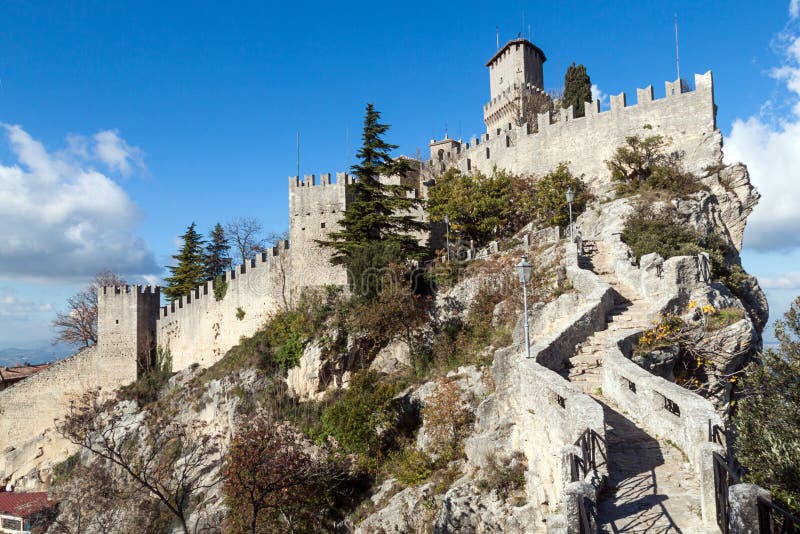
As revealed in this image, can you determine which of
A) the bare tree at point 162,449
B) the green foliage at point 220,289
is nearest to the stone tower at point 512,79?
the green foliage at point 220,289

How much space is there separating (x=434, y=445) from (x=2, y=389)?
115 feet

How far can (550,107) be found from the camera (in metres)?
42.2

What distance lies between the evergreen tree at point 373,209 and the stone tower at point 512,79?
→ 19.4m

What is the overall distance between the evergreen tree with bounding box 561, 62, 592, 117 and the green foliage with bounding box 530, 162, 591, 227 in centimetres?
1414

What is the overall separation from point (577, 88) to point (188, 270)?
3333 cm

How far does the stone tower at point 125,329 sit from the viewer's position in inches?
1308

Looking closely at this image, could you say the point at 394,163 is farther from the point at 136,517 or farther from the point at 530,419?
the point at 136,517

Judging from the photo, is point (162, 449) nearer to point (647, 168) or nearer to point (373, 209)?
point (373, 209)

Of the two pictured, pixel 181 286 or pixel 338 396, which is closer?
pixel 338 396

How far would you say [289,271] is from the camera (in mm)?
27141

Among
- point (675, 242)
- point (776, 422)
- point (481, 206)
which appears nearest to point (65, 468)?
point (481, 206)

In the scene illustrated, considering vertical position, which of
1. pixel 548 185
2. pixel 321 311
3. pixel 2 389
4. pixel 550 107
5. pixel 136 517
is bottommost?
pixel 136 517

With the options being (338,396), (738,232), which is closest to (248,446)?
(338,396)

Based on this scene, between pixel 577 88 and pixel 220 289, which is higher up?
pixel 577 88
